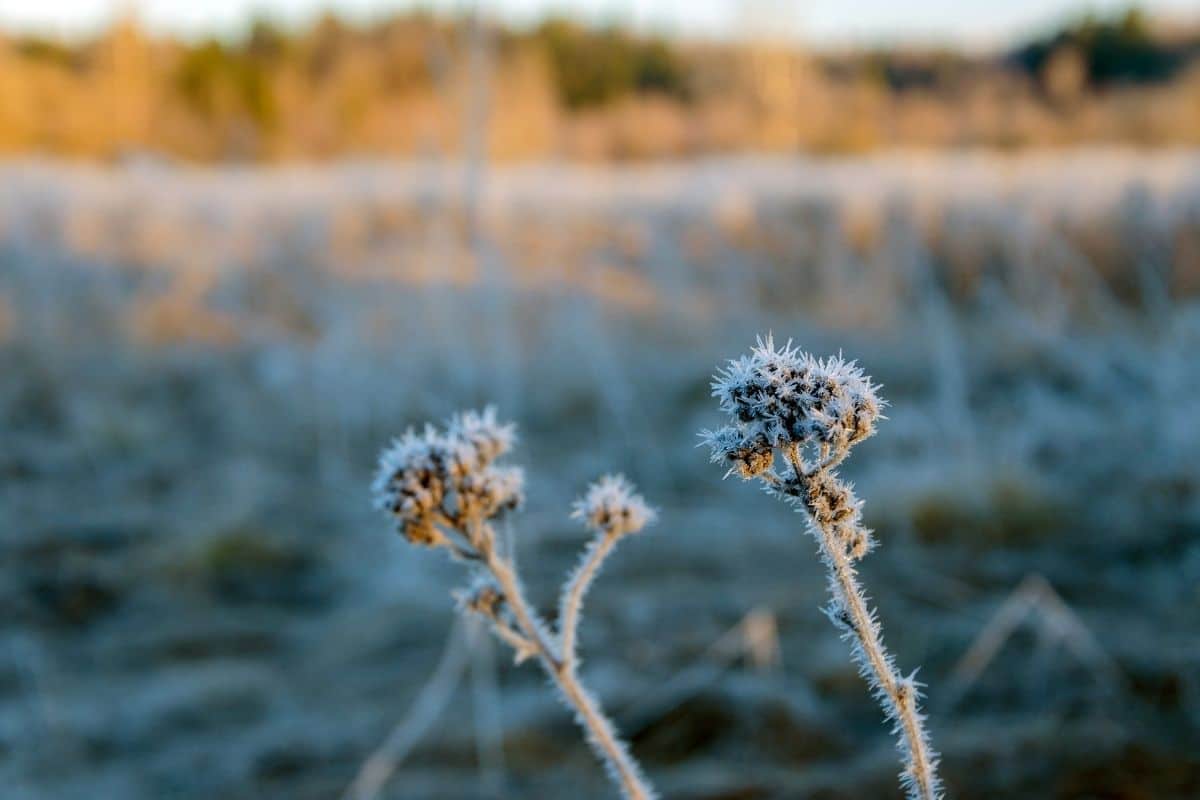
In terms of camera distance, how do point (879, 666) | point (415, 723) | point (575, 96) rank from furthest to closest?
point (575, 96), point (415, 723), point (879, 666)

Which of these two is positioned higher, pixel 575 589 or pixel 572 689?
pixel 575 589

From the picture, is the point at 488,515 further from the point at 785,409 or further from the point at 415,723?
the point at 415,723

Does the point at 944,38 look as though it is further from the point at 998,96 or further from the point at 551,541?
the point at 551,541

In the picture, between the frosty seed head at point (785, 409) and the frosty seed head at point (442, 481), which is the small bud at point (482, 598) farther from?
the frosty seed head at point (785, 409)

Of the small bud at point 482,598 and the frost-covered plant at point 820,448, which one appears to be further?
the small bud at point 482,598

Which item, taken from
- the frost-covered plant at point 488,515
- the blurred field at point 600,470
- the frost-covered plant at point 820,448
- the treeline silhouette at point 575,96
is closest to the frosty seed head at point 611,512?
the frost-covered plant at point 488,515

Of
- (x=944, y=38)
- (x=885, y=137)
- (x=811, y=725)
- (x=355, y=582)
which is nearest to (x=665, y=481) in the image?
(x=355, y=582)

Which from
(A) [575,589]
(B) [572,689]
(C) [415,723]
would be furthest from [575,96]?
(B) [572,689]

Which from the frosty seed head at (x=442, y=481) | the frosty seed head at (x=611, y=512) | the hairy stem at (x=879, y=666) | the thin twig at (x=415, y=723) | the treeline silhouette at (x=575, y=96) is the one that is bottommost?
the hairy stem at (x=879, y=666)

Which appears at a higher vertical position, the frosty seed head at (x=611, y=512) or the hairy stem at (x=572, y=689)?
the frosty seed head at (x=611, y=512)

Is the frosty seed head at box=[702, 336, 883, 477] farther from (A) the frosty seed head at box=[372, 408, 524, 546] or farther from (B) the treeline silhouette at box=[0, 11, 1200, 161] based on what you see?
(B) the treeline silhouette at box=[0, 11, 1200, 161]
